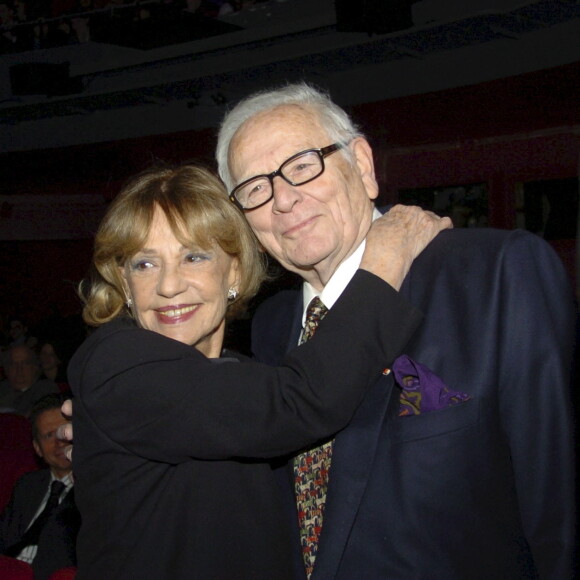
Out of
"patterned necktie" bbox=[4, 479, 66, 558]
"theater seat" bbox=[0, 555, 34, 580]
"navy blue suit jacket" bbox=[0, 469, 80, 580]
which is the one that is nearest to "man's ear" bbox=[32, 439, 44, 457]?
"navy blue suit jacket" bbox=[0, 469, 80, 580]

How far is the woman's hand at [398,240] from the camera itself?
1.43 meters

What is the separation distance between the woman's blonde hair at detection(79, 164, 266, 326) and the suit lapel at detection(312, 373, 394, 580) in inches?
19.8

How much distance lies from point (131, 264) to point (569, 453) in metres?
0.94

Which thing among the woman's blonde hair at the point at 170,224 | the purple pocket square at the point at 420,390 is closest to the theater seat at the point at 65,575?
the woman's blonde hair at the point at 170,224

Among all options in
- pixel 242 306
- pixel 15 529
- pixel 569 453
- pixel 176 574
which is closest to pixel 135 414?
pixel 176 574

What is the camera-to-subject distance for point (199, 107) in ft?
29.0

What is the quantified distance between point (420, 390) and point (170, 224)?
2.05 ft

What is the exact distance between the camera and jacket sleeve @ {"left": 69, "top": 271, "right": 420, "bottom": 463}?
4.30 feet

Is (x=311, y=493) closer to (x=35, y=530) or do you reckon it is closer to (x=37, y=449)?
(x=35, y=530)

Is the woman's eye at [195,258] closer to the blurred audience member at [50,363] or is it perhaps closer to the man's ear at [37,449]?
the man's ear at [37,449]

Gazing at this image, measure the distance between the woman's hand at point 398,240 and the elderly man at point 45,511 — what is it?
1.92 m

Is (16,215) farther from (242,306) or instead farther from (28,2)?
(242,306)

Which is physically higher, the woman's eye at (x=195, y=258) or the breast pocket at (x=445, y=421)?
the woman's eye at (x=195, y=258)

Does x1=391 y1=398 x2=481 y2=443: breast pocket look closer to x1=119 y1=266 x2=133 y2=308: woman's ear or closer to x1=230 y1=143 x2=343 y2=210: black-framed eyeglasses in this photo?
x1=230 y1=143 x2=343 y2=210: black-framed eyeglasses
